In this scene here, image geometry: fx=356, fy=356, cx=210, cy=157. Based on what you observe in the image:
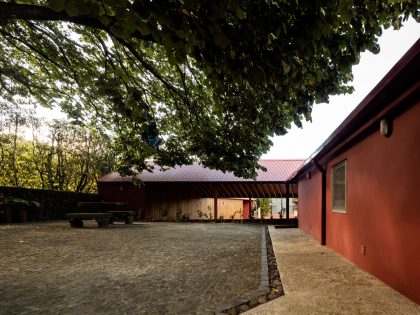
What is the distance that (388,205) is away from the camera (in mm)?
5414

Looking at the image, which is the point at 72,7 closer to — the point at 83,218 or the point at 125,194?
the point at 83,218

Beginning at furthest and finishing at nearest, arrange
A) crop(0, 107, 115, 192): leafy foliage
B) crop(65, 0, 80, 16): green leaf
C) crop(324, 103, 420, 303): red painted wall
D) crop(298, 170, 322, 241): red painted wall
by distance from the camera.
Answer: crop(0, 107, 115, 192): leafy foliage → crop(298, 170, 322, 241): red painted wall → crop(324, 103, 420, 303): red painted wall → crop(65, 0, 80, 16): green leaf

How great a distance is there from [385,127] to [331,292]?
2.50 metres

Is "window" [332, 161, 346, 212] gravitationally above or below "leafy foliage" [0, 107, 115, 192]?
below

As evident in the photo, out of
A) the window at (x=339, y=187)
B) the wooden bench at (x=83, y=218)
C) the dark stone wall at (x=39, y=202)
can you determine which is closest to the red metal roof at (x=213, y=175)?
the dark stone wall at (x=39, y=202)

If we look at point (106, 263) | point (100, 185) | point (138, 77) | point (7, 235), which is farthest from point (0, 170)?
point (106, 263)

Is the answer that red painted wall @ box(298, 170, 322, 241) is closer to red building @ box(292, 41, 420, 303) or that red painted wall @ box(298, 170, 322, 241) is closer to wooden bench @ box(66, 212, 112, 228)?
red building @ box(292, 41, 420, 303)

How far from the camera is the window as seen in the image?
859 centimetres

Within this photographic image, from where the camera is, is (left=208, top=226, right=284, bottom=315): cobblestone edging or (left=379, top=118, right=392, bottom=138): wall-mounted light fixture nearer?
(left=208, top=226, right=284, bottom=315): cobblestone edging

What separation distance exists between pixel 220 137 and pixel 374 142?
3618 mm

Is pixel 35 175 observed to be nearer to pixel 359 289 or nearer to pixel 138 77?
pixel 138 77

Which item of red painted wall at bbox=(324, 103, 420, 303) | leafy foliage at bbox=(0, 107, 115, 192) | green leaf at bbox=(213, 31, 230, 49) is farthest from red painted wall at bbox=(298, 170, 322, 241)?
leafy foliage at bbox=(0, 107, 115, 192)

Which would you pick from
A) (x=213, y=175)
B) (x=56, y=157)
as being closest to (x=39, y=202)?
(x=56, y=157)

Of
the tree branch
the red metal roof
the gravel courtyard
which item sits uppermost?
the tree branch
